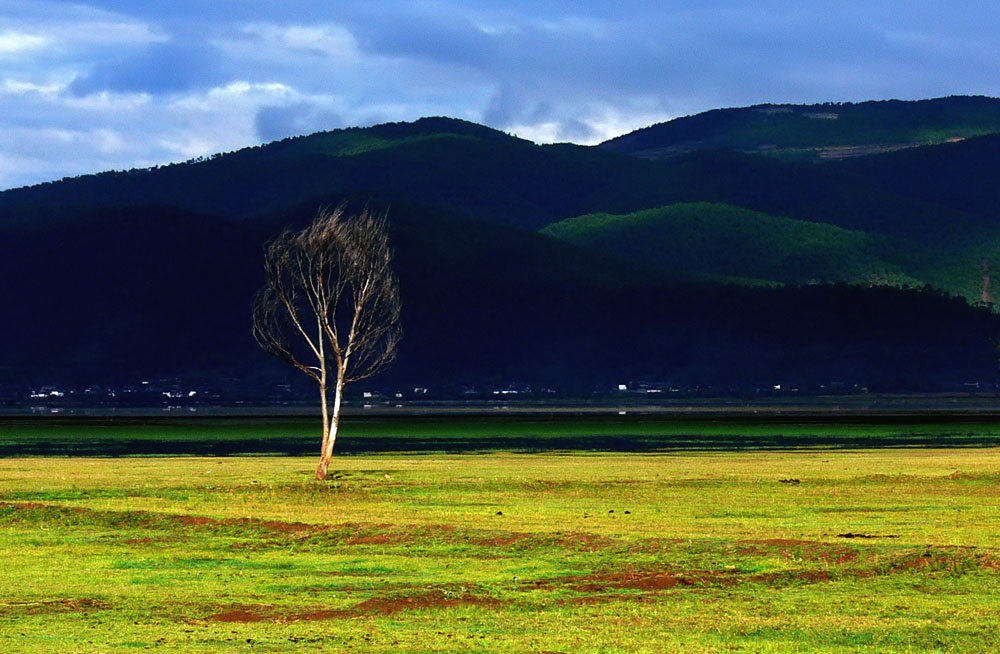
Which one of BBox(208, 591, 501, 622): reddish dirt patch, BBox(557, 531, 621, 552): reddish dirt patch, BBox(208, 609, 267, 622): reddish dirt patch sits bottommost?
BBox(208, 609, 267, 622): reddish dirt patch

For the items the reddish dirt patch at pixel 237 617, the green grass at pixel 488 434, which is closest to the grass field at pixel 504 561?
the reddish dirt patch at pixel 237 617

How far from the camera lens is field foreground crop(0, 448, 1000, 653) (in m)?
22.6

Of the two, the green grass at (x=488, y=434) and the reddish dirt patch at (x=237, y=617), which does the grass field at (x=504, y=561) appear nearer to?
the reddish dirt patch at (x=237, y=617)

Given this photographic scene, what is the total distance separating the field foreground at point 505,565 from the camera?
22562mm

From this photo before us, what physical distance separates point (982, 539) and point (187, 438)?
81.1 m

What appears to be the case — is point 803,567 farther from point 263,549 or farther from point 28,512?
point 28,512

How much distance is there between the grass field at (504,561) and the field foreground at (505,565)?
88mm

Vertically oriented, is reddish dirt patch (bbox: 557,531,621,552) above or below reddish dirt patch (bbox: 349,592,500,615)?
above

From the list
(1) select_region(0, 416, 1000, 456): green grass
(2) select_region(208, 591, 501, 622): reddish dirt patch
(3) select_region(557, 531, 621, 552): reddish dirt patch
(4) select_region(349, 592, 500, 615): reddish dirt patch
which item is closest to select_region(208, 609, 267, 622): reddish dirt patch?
(2) select_region(208, 591, 501, 622): reddish dirt patch

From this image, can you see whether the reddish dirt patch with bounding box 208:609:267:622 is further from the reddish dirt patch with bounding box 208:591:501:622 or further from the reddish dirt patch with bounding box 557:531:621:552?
the reddish dirt patch with bounding box 557:531:621:552

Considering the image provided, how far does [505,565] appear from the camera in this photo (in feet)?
102

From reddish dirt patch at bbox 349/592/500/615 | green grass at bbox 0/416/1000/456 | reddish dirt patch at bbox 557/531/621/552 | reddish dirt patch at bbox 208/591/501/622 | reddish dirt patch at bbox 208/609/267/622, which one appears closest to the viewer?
reddish dirt patch at bbox 208/609/267/622

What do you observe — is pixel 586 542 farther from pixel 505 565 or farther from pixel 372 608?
pixel 372 608

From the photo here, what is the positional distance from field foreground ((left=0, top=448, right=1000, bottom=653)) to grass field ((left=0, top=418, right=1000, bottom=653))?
0.09 metres
